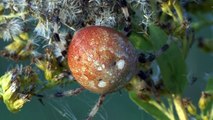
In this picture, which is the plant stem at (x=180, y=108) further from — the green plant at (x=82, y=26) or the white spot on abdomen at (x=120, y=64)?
the white spot on abdomen at (x=120, y=64)

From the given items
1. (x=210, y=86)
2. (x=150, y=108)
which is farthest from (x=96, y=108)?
(x=210, y=86)

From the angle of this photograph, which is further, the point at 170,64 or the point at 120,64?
the point at 170,64

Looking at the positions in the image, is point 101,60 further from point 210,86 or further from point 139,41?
point 210,86

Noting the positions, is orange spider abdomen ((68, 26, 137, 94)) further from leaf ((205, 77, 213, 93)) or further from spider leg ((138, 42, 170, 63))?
leaf ((205, 77, 213, 93))

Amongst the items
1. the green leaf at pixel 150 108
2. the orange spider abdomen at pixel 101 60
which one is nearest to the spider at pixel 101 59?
the orange spider abdomen at pixel 101 60

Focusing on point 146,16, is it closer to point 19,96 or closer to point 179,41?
point 179,41

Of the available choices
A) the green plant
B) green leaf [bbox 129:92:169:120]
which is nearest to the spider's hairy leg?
the green plant

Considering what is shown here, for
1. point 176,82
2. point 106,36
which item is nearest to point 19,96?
point 106,36

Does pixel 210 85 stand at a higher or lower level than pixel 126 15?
lower
